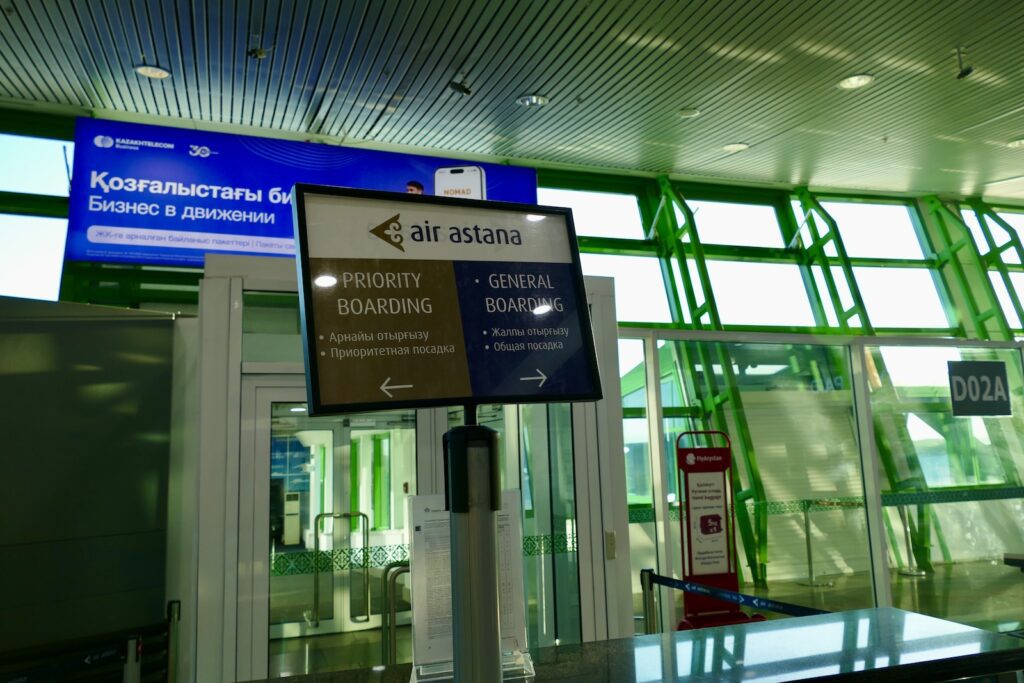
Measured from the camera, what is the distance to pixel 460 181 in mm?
7074

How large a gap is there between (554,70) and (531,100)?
20.0 inches

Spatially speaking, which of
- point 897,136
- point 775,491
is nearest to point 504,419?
point 775,491

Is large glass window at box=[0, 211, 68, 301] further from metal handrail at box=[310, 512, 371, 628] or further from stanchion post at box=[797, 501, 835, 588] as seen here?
stanchion post at box=[797, 501, 835, 588]

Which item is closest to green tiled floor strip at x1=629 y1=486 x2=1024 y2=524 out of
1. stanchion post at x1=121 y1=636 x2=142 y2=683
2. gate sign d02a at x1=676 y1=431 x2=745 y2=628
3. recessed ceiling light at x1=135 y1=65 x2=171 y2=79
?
gate sign d02a at x1=676 y1=431 x2=745 y2=628

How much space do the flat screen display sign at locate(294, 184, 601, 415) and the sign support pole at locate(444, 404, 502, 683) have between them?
89mm

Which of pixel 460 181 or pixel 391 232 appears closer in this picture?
pixel 391 232

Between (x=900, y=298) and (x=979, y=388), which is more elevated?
(x=900, y=298)

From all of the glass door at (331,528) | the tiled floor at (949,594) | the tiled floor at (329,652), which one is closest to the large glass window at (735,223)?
the tiled floor at (949,594)

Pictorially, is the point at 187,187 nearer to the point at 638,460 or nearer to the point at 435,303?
the point at 638,460

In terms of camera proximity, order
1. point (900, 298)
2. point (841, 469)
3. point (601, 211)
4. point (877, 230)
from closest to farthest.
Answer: point (841, 469) < point (601, 211) < point (900, 298) < point (877, 230)

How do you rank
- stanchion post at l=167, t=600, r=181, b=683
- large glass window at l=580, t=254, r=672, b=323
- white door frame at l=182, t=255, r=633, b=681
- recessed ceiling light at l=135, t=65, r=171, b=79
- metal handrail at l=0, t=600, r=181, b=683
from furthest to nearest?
1. large glass window at l=580, t=254, r=672, b=323
2. recessed ceiling light at l=135, t=65, r=171, b=79
3. stanchion post at l=167, t=600, r=181, b=683
4. white door frame at l=182, t=255, r=633, b=681
5. metal handrail at l=0, t=600, r=181, b=683

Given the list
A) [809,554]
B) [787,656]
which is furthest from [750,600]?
[809,554]

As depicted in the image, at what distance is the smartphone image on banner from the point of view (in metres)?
7.04

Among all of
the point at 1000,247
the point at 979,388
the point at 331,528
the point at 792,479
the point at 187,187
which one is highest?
the point at 1000,247
